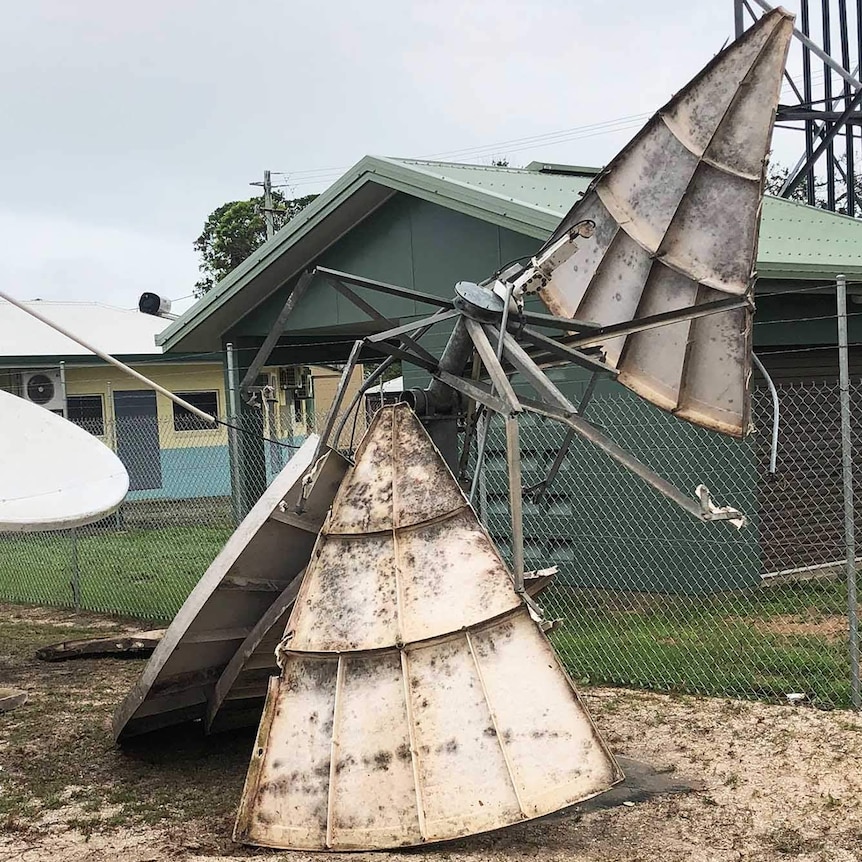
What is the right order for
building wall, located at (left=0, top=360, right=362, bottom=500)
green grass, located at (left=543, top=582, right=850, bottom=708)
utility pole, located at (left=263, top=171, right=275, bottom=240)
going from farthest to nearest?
1. utility pole, located at (left=263, top=171, right=275, bottom=240)
2. building wall, located at (left=0, top=360, right=362, bottom=500)
3. green grass, located at (left=543, top=582, right=850, bottom=708)

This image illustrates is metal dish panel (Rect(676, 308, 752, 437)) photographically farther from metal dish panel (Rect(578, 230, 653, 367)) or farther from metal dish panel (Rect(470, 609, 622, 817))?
metal dish panel (Rect(470, 609, 622, 817))

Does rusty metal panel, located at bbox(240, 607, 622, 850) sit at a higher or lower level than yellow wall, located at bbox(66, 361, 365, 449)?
lower

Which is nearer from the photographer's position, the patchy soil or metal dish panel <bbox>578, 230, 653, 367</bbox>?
metal dish panel <bbox>578, 230, 653, 367</bbox>

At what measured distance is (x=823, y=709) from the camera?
293 inches

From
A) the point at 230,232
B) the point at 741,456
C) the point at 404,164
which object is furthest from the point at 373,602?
the point at 230,232

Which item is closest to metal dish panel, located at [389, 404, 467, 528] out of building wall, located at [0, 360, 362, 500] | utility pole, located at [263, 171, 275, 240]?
building wall, located at [0, 360, 362, 500]

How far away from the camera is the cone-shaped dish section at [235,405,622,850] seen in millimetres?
4871

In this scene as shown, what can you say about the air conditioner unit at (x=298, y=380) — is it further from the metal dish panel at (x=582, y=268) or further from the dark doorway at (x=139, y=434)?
the metal dish panel at (x=582, y=268)

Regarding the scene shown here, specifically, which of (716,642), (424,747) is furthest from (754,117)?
(716,642)

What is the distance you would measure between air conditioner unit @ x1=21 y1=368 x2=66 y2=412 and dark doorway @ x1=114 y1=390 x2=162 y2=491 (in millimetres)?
1433

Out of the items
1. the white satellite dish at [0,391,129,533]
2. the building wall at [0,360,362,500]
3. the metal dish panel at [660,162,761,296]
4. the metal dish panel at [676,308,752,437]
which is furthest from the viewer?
the building wall at [0,360,362,500]

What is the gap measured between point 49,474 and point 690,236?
5013mm

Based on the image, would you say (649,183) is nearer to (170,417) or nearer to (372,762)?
(372,762)

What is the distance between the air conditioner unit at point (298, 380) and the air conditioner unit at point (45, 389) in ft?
16.1
